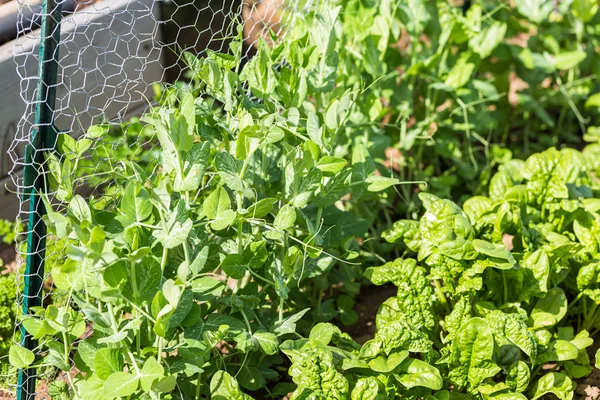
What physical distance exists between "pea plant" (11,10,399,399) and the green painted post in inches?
1.6

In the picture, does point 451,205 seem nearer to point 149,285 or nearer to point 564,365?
point 564,365

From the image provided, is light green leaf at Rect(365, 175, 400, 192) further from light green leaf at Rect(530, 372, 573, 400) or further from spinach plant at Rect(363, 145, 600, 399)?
light green leaf at Rect(530, 372, 573, 400)

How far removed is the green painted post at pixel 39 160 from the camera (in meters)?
1.82

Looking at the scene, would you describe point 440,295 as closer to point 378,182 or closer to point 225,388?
point 378,182

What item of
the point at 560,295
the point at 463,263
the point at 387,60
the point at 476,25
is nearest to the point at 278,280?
the point at 463,263

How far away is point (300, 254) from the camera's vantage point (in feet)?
6.25

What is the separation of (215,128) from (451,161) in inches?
61.3

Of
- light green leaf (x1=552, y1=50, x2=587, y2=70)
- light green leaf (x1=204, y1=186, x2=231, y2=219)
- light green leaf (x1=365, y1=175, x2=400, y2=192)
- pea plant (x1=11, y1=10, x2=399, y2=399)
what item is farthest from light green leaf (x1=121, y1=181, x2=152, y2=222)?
light green leaf (x1=552, y1=50, x2=587, y2=70)

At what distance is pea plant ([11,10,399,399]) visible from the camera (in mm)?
1703

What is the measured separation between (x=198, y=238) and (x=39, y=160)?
437 millimetres

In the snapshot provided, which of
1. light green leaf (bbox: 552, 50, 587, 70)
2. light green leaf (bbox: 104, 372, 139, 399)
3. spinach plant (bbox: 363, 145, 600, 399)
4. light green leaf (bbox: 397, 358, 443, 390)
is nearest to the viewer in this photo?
light green leaf (bbox: 104, 372, 139, 399)

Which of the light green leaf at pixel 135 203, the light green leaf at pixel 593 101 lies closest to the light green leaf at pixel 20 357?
the light green leaf at pixel 135 203

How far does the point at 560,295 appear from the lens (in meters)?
2.26

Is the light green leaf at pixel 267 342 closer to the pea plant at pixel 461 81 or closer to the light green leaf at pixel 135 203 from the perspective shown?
the light green leaf at pixel 135 203
